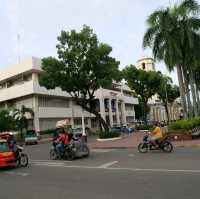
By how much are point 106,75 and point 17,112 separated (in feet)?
67.1

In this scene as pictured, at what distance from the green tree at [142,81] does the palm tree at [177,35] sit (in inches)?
742

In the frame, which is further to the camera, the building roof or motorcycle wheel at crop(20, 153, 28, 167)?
the building roof

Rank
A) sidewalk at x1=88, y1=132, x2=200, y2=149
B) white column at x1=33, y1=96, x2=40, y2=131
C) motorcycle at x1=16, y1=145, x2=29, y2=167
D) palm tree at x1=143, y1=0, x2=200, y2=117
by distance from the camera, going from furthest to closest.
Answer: white column at x1=33, y1=96, x2=40, y2=131 → palm tree at x1=143, y1=0, x2=200, y2=117 → sidewalk at x1=88, y1=132, x2=200, y2=149 → motorcycle at x1=16, y1=145, x2=29, y2=167

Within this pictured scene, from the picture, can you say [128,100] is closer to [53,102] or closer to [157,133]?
[53,102]

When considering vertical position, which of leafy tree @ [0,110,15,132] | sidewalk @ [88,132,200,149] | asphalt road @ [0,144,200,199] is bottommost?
asphalt road @ [0,144,200,199]

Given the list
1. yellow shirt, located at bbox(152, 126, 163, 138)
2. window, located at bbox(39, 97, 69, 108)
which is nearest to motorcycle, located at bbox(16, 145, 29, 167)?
yellow shirt, located at bbox(152, 126, 163, 138)

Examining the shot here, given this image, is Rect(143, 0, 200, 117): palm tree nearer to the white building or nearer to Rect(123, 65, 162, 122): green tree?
Rect(123, 65, 162, 122): green tree

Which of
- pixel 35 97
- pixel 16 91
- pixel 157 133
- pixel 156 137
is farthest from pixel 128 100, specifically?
pixel 156 137

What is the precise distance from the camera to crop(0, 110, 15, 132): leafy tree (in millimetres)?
46188

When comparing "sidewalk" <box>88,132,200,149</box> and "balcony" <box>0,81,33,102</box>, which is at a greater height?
"balcony" <box>0,81,33,102</box>

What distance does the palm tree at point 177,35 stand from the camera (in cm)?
3117

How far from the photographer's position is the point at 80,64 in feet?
109

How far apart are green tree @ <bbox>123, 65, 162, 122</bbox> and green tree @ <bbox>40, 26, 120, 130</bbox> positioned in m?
17.8

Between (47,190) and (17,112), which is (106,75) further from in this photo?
(47,190)
